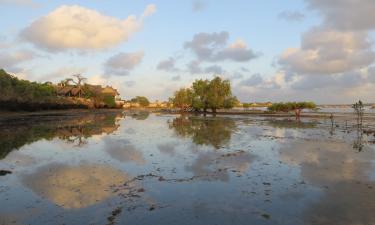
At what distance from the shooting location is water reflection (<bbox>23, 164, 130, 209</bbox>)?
10840mm

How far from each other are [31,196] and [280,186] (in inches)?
349

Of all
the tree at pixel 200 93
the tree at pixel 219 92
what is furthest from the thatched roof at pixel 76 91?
the tree at pixel 219 92

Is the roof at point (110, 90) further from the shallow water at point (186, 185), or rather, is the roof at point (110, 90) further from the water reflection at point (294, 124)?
the shallow water at point (186, 185)

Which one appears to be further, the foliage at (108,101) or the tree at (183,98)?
the foliage at (108,101)

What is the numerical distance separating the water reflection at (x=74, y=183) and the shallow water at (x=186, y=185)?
36 millimetres

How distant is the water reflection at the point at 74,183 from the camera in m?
10.8

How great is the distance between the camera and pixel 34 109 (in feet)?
237

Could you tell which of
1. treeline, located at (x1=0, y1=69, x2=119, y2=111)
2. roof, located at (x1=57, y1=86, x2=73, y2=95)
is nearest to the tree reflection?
treeline, located at (x1=0, y1=69, x2=119, y2=111)

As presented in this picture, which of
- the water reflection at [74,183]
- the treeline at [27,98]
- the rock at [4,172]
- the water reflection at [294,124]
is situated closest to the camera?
the water reflection at [74,183]

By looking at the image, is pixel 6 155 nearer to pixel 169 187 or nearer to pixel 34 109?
pixel 169 187

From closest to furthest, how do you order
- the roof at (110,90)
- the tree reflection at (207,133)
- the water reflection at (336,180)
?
the water reflection at (336,180) < the tree reflection at (207,133) < the roof at (110,90)

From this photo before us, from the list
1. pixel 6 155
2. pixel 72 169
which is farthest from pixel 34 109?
pixel 72 169

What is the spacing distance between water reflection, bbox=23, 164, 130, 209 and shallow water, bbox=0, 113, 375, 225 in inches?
1.4

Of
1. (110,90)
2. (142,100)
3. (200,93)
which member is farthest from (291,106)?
(142,100)
